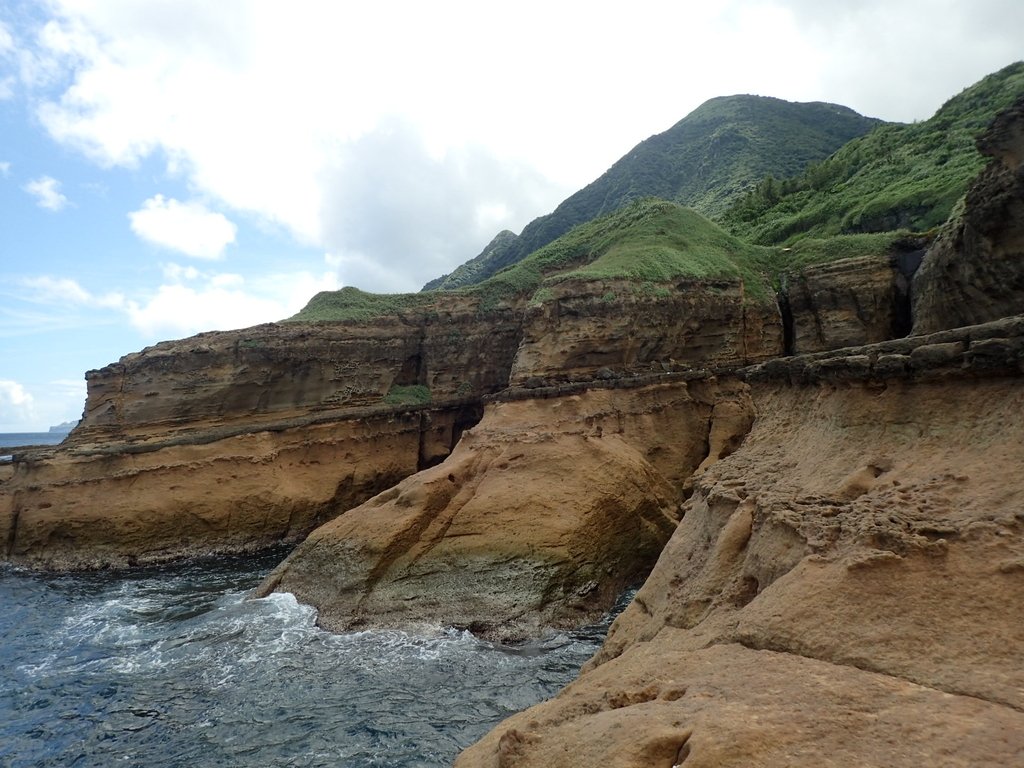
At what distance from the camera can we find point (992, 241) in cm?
1312

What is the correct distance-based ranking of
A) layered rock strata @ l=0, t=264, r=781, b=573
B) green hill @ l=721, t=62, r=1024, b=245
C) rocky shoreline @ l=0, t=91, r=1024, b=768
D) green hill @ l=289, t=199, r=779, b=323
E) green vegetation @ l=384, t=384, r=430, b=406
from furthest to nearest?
green hill @ l=721, t=62, r=1024, b=245
green vegetation @ l=384, t=384, r=430, b=406
green hill @ l=289, t=199, r=779, b=323
layered rock strata @ l=0, t=264, r=781, b=573
rocky shoreline @ l=0, t=91, r=1024, b=768

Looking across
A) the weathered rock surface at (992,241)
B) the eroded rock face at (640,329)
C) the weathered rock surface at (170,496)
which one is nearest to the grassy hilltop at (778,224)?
the eroded rock face at (640,329)

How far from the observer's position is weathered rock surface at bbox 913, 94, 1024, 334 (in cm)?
1258

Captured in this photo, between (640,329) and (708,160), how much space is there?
198 ft

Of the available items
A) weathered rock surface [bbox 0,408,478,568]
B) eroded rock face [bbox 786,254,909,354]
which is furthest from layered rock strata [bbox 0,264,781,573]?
eroded rock face [bbox 786,254,909,354]

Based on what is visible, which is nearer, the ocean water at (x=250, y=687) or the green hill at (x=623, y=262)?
the ocean water at (x=250, y=687)

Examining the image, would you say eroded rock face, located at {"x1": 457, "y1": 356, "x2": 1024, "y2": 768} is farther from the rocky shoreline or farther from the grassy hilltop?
the grassy hilltop

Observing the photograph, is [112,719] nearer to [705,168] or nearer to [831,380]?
[831,380]

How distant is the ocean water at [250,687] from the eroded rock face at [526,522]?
706mm

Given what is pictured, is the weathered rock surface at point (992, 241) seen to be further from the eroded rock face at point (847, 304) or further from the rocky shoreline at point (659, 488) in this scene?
the eroded rock face at point (847, 304)

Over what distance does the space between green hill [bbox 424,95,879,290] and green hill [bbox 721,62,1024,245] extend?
12.2 metres

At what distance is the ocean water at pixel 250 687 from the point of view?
27.8ft

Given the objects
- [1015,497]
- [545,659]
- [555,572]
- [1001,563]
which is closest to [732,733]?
[1001,563]

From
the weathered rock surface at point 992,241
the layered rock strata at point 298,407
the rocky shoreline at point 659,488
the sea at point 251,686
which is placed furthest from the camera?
the layered rock strata at point 298,407
